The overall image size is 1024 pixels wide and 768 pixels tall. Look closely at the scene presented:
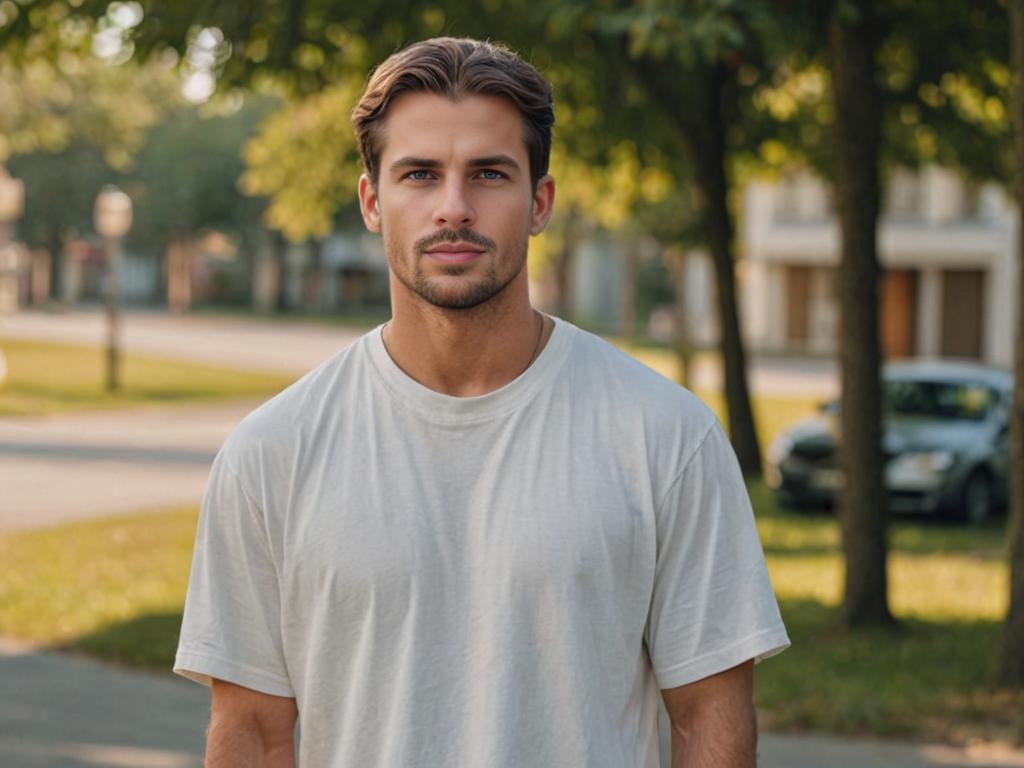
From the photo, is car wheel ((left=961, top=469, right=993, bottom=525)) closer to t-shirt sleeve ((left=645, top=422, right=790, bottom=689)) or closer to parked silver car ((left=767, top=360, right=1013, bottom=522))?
parked silver car ((left=767, top=360, right=1013, bottom=522))

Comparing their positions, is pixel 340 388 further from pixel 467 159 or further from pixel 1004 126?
pixel 1004 126

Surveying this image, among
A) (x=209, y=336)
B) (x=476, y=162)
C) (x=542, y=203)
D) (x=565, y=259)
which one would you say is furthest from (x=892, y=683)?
(x=565, y=259)

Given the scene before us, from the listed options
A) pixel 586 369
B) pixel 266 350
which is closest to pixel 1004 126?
pixel 586 369

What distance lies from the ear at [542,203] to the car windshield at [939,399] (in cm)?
1524

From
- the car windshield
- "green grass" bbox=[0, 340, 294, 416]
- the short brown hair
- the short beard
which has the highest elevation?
the short brown hair

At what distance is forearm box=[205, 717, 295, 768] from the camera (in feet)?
8.35

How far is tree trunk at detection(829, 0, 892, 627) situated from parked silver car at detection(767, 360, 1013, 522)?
6.47m

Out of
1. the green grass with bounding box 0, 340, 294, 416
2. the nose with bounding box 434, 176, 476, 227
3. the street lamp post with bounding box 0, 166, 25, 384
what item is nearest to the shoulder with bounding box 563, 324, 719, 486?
the nose with bounding box 434, 176, 476, 227

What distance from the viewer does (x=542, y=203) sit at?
2.65m

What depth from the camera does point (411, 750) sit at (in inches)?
97.3

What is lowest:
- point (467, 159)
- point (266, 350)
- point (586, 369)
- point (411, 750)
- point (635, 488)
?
point (266, 350)

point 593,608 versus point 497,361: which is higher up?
point 497,361

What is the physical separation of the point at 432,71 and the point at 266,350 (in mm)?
45667

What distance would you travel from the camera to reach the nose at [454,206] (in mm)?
2436
